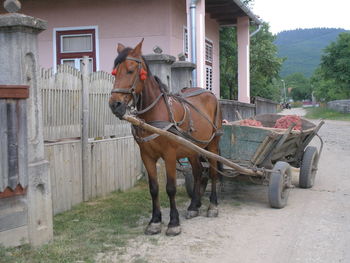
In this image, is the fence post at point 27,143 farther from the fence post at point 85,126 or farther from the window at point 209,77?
the window at point 209,77

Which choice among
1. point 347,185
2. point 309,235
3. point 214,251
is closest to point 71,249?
point 214,251

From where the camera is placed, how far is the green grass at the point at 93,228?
14.6 feet

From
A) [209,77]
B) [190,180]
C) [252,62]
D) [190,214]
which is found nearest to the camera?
[190,214]

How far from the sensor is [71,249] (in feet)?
15.4

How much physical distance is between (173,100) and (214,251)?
82.0 inches

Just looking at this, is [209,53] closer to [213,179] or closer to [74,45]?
[74,45]

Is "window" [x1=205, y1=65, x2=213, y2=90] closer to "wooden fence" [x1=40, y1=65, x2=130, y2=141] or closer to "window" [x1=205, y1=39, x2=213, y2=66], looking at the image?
"window" [x1=205, y1=39, x2=213, y2=66]

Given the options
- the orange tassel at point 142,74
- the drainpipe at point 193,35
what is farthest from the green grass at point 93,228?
the drainpipe at point 193,35

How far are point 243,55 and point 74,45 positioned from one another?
725 centimetres

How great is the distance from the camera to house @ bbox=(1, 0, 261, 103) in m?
11.3

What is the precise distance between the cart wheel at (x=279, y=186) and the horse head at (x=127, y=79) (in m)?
2.69

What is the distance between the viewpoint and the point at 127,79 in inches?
191

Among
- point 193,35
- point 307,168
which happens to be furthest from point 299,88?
point 307,168

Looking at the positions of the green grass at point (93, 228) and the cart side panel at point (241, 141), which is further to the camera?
the cart side panel at point (241, 141)
